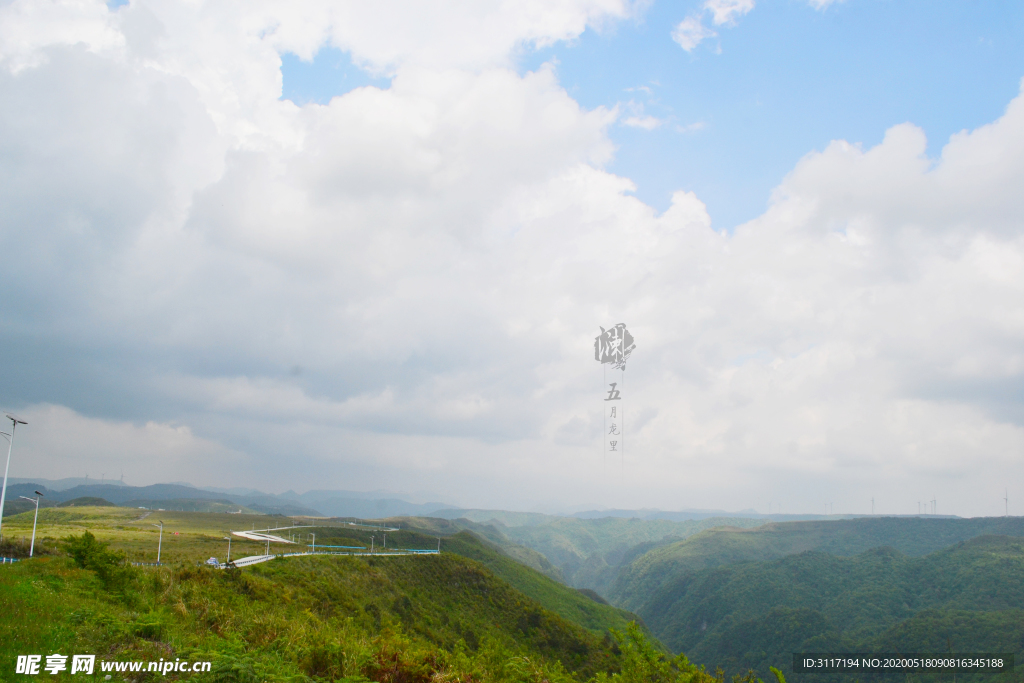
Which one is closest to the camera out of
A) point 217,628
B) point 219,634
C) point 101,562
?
point 219,634

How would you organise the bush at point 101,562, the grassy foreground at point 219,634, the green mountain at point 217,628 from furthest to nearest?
the bush at point 101,562, the green mountain at point 217,628, the grassy foreground at point 219,634

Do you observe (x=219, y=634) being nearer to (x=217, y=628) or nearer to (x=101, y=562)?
(x=217, y=628)

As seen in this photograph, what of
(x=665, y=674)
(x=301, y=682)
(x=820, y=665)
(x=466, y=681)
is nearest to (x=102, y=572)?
(x=301, y=682)

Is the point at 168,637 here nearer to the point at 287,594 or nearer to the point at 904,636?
the point at 287,594

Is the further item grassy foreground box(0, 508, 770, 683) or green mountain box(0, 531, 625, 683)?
green mountain box(0, 531, 625, 683)

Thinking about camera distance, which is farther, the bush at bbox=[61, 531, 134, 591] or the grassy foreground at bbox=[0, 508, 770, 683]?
the bush at bbox=[61, 531, 134, 591]

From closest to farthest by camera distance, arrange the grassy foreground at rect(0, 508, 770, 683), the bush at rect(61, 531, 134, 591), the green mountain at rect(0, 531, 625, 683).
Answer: the grassy foreground at rect(0, 508, 770, 683) < the green mountain at rect(0, 531, 625, 683) < the bush at rect(61, 531, 134, 591)

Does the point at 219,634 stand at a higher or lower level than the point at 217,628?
higher

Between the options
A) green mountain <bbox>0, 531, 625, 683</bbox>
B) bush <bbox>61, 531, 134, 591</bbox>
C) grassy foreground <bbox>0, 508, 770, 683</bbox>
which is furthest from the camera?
bush <bbox>61, 531, 134, 591</bbox>

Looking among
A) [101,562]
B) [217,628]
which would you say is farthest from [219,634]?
[101,562]

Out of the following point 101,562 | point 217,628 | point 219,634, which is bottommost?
point 217,628

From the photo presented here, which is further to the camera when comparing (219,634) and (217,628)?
(217,628)
